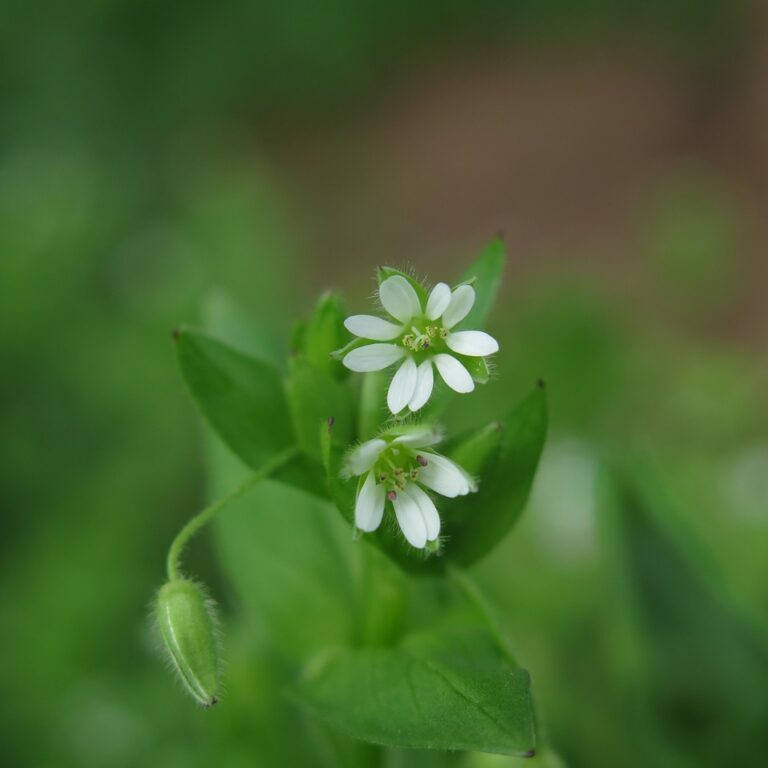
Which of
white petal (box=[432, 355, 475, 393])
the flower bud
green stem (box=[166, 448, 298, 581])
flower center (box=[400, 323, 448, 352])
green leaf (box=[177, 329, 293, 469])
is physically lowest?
the flower bud

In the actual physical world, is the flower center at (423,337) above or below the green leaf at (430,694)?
above

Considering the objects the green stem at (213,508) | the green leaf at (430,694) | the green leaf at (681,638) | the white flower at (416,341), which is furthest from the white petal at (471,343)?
the green leaf at (681,638)

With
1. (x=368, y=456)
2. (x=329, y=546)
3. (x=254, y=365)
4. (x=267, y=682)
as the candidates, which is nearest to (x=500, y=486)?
(x=368, y=456)

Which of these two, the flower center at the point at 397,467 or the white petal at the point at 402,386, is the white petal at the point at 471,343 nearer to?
the white petal at the point at 402,386

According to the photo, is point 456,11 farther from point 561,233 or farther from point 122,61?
point 122,61

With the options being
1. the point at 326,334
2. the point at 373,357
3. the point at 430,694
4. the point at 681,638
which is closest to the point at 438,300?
the point at 373,357

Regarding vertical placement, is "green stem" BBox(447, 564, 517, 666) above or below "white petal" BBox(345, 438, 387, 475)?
below

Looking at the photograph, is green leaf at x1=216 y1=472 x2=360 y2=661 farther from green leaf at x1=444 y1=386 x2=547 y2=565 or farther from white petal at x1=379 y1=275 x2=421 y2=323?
white petal at x1=379 y1=275 x2=421 y2=323

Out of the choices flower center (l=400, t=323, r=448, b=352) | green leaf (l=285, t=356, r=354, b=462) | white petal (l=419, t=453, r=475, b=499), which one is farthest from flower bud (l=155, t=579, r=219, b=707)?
flower center (l=400, t=323, r=448, b=352)
